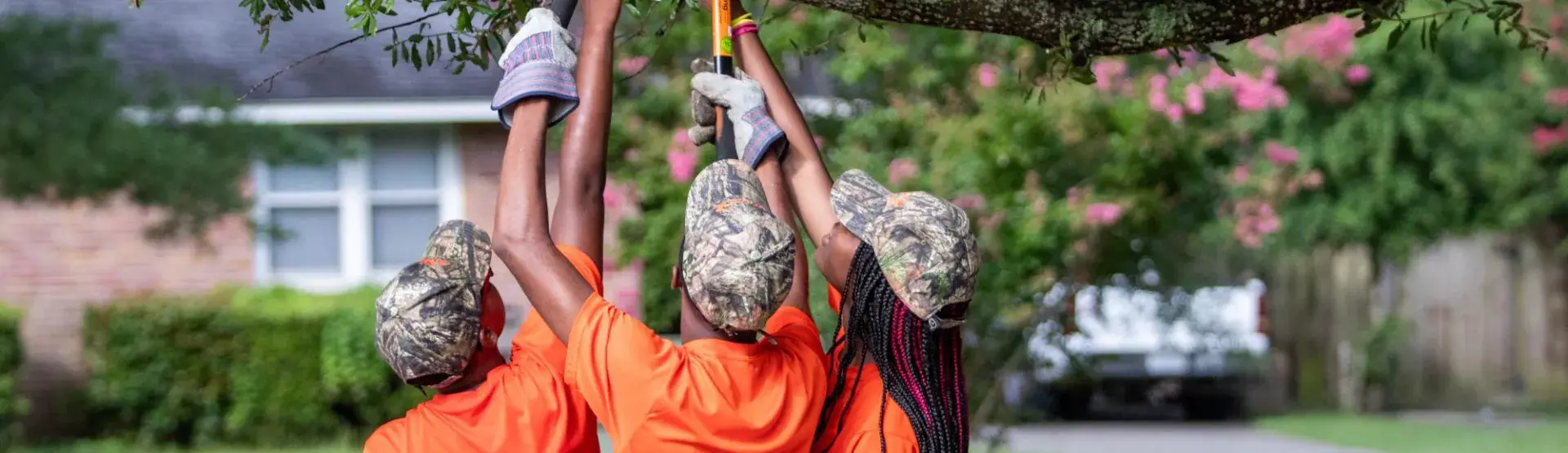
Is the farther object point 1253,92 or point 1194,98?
A: point 1253,92

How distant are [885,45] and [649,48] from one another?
114 centimetres

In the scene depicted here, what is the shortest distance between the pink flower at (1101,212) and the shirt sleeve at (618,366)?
189 inches

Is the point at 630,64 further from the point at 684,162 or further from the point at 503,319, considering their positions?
the point at 503,319

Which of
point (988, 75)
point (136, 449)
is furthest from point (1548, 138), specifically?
point (136, 449)

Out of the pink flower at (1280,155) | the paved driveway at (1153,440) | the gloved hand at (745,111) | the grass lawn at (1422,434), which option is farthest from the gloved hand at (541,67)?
the grass lawn at (1422,434)

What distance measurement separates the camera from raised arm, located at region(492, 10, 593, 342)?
3037 millimetres

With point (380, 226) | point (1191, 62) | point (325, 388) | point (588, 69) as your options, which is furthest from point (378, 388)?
point (588, 69)

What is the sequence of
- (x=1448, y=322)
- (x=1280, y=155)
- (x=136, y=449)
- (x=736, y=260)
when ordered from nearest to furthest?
(x=736, y=260) → (x=1280, y=155) → (x=136, y=449) → (x=1448, y=322)

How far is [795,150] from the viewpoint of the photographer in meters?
3.56

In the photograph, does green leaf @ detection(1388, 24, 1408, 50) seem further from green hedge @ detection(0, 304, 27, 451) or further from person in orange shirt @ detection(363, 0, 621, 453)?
green hedge @ detection(0, 304, 27, 451)

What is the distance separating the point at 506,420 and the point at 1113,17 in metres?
1.44

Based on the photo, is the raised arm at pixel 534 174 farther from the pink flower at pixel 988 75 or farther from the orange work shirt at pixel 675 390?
the pink flower at pixel 988 75

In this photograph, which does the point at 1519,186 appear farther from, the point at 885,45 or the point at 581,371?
the point at 581,371

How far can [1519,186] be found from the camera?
14438mm
